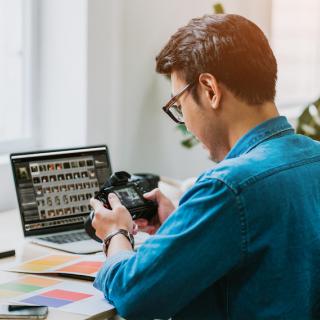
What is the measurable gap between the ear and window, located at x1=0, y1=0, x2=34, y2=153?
4.95ft

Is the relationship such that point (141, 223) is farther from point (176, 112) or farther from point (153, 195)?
point (176, 112)

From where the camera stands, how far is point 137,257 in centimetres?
143

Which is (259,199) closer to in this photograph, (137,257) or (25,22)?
(137,257)

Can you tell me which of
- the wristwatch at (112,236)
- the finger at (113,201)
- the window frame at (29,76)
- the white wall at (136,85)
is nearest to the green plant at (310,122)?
the white wall at (136,85)

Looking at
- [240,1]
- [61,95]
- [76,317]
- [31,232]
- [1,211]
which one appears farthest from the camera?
[240,1]

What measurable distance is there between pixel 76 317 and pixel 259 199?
1.44 ft

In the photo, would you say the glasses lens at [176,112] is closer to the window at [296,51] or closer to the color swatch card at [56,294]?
the color swatch card at [56,294]

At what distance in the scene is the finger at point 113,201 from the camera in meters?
1.75

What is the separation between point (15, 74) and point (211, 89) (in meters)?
1.59

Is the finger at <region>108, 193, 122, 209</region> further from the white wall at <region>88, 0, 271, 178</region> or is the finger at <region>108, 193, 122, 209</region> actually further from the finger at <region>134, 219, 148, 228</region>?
the white wall at <region>88, 0, 271, 178</region>

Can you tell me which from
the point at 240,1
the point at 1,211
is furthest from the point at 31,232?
the point at 240,1

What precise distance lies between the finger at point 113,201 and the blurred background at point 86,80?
916mm

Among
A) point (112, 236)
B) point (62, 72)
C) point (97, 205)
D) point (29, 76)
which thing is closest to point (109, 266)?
point (112, 236)

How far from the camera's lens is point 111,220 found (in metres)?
1.69
